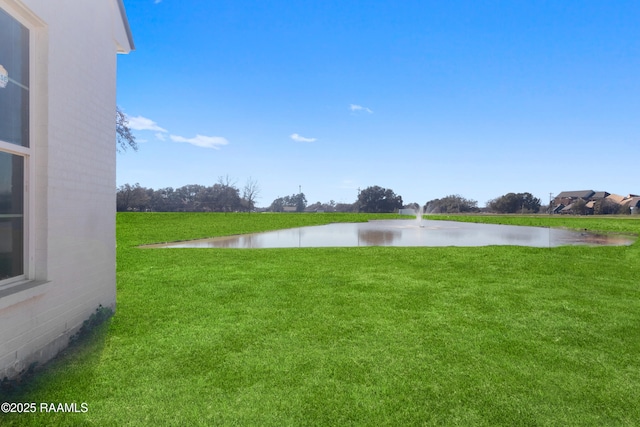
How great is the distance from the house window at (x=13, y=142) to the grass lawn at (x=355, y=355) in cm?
114

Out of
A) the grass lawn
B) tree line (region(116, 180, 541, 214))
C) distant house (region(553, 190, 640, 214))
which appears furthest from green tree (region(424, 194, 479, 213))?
the grass lawn

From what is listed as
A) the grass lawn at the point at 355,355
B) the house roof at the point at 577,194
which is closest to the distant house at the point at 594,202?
the house roof at the point at 577,194

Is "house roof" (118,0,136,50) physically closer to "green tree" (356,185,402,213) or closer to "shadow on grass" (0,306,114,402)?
"shadow on grass" (0,306,114,402)

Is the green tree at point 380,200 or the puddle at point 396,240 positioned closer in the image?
the puddle at point 396,240

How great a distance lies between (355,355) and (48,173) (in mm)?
3521

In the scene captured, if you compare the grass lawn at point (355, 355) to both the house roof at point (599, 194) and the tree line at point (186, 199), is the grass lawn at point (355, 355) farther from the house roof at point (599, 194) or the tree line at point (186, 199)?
the house roof at point (599, 194)

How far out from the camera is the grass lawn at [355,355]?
98.3 inches

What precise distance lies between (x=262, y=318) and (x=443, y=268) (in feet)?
17.2

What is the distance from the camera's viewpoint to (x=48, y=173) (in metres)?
3.10

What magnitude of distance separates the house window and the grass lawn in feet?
3.75

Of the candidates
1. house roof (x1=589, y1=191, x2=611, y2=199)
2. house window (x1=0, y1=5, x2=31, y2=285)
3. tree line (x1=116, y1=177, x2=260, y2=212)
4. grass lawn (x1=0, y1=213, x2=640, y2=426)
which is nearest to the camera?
grass lawn (x1=0, y1=213, x2=640, y2=426)

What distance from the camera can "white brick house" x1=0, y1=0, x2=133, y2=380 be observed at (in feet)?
9.15

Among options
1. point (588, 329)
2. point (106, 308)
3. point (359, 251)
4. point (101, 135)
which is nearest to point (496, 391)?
point (588, 329)

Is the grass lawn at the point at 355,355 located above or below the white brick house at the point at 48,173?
below
